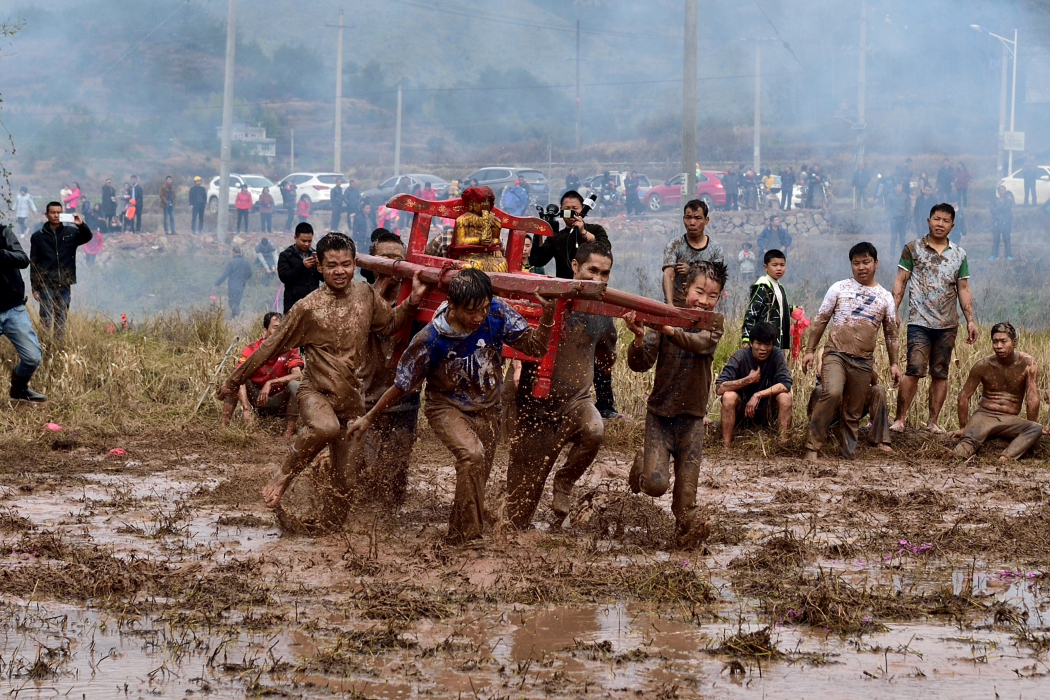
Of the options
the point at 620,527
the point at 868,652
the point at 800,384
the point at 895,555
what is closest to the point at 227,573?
the point at 620,527

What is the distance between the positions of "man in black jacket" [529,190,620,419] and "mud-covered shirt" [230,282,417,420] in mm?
2939

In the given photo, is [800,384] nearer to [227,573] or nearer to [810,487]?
[810,487]

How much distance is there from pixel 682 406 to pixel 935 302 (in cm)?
435

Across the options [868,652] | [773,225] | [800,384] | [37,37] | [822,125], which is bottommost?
[868,652]

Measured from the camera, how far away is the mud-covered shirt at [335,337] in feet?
22.3

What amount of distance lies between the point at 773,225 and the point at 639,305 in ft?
63.5

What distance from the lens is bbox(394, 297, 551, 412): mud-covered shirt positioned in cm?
621

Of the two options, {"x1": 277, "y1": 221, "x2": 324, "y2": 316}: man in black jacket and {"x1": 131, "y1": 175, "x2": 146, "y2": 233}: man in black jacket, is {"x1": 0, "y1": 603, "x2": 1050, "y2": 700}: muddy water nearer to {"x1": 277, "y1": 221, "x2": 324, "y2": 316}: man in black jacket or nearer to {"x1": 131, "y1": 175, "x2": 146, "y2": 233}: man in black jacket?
{"x1": 277, "y1": 221, "x2": 324, "y2": 316}: man in black jacket

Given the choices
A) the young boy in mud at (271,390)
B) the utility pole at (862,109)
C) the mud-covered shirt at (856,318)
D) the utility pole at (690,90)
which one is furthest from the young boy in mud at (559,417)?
the utility pole at (862,109)

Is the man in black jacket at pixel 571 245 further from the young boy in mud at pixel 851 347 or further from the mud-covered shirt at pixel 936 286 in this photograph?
the mud-covered shirt at pixel 936 286

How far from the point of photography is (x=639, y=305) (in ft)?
20.4

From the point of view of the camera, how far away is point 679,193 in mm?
30703

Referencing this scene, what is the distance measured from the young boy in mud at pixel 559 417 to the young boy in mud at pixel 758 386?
118 inches

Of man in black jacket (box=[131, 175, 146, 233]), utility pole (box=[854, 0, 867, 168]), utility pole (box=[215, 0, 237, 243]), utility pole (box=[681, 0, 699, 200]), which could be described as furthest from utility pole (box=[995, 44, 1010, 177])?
man in black jacket (box=[131, 175, 146, 233])
